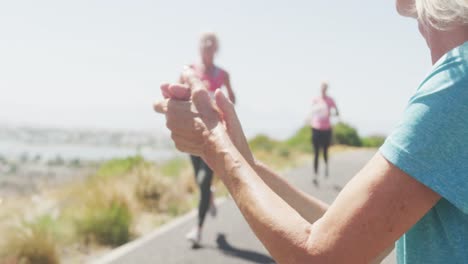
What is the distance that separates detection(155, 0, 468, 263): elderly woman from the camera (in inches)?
44.6

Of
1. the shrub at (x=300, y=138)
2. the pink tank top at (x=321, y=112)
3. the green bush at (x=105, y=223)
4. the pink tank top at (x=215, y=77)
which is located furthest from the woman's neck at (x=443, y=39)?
the shrub at (x=300, y=138)

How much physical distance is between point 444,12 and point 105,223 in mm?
6160

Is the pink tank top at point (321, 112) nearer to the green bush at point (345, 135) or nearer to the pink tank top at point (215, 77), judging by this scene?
the pink tank top at point (215, 77)

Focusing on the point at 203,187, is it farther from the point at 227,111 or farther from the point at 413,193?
the point at 413,193

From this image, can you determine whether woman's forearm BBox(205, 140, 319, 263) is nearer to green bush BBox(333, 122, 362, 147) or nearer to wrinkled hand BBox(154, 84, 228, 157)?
wrinkled hand BBox(154, 84, 228, 157)

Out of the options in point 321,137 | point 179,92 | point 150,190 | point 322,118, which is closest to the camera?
point 179,92

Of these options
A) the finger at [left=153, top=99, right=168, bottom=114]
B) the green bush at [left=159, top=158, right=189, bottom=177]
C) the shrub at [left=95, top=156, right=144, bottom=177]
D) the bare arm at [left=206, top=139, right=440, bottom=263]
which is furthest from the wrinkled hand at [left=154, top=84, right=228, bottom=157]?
the shrub at [left=95, top=156, right=144, bottom=177]

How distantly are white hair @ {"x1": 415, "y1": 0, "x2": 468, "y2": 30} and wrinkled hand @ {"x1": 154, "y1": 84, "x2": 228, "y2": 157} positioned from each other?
0.55m

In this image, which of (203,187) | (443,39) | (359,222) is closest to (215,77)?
(203,187)

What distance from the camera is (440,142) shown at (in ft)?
3.70

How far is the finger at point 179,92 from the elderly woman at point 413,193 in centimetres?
42

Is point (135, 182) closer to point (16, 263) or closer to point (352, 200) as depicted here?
point (16, 263)

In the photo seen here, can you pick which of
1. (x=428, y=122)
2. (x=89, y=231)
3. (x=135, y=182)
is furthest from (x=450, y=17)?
(x=135, y=182)

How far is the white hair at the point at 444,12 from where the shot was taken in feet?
3.98
